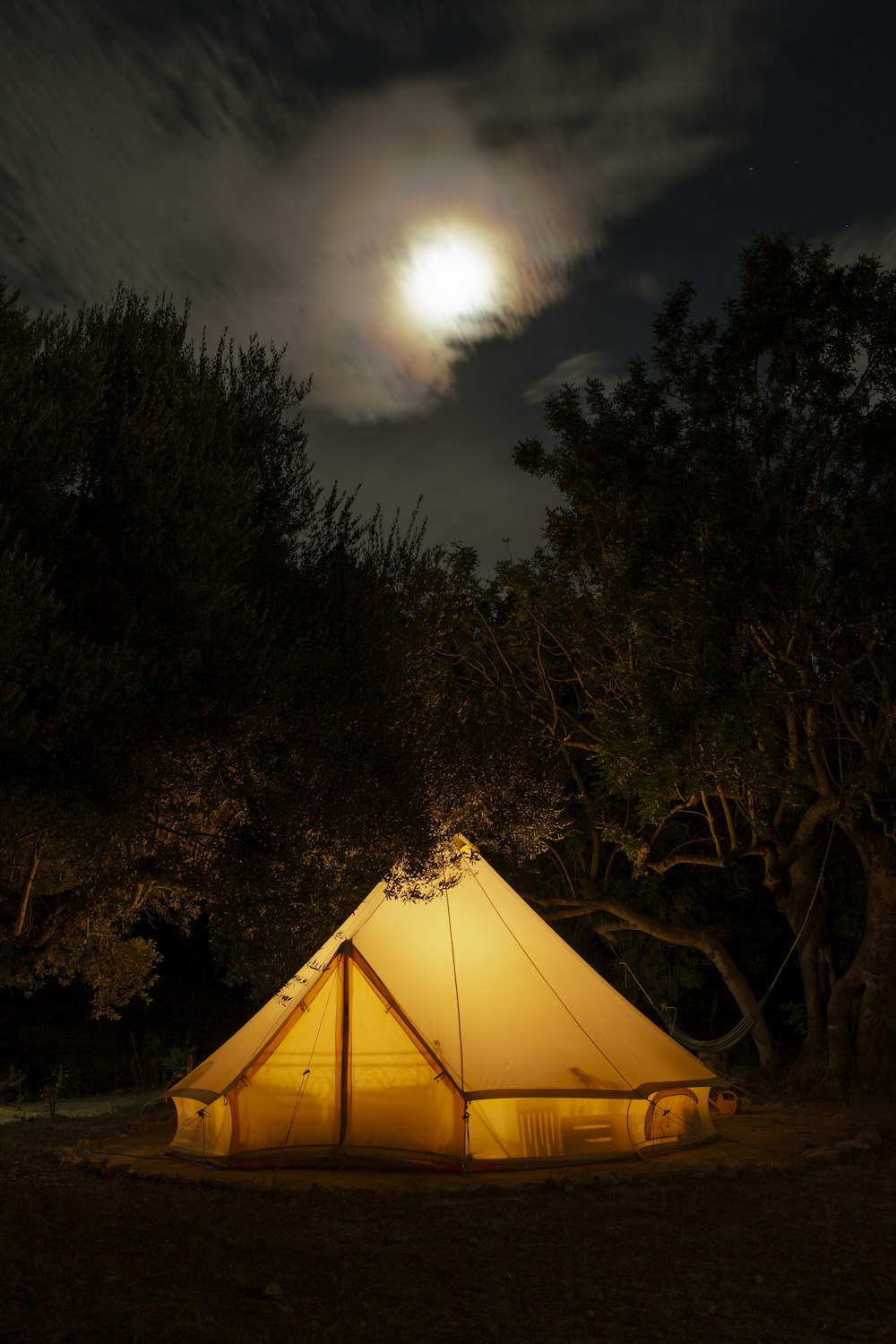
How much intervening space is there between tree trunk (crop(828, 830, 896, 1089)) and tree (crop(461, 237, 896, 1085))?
0.09ft

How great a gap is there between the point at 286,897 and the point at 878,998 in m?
8.96

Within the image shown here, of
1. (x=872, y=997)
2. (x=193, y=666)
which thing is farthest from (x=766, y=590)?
(x=193, y=666)

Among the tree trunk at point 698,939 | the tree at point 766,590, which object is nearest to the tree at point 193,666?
the tree at point 766,590

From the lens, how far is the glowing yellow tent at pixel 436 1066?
32.9 ft

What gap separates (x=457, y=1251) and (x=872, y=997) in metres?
9.33

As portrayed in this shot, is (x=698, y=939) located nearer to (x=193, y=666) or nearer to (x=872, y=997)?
(x=872, y=997)

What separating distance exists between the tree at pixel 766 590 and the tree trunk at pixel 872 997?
3 centimetres

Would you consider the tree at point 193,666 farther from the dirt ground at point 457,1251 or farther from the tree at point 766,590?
the tree at point 766,590

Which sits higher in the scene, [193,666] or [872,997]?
[193,666]

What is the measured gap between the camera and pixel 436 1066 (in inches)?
396

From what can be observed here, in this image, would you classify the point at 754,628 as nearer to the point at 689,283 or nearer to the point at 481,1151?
the point at 689,283

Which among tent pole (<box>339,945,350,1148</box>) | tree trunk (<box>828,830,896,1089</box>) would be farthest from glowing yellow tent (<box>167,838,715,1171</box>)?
tree trunk (<box>828,830,896,1089</box>)

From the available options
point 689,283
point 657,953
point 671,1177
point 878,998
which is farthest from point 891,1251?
point 657,953

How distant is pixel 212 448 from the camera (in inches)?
334
